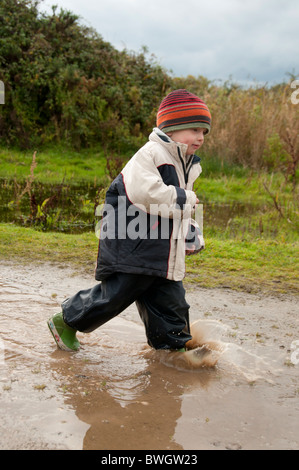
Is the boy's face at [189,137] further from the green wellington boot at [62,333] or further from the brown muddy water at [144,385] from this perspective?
the green wellington boot at [62,333]

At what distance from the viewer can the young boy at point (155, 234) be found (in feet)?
8.82

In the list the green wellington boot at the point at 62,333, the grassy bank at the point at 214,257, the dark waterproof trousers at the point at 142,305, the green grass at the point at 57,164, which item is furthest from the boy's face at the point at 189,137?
the green grass at the point at 57,164

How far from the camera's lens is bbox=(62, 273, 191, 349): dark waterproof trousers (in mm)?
2783

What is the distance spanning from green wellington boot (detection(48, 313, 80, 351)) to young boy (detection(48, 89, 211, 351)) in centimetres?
6

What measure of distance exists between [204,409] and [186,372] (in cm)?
44

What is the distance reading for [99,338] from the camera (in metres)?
3.43

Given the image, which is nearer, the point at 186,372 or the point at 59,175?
the point at 186,372

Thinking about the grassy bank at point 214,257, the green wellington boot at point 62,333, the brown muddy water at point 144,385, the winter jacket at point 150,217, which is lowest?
the brown muddy water at point 144,385

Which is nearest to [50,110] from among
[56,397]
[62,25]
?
[62,25]

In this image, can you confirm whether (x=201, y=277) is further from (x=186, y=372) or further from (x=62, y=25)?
(x=62, y=25)

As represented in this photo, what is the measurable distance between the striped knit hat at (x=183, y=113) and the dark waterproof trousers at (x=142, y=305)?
0.85 m

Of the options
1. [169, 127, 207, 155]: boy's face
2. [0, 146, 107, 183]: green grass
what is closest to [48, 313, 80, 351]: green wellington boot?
[169, 127, 207, 155]: boy's face

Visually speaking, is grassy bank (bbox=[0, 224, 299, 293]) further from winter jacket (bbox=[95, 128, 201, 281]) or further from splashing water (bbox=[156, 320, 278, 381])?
winter jacket (bbox=[95, 128, 201, 281])

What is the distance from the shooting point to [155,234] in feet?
8.91
